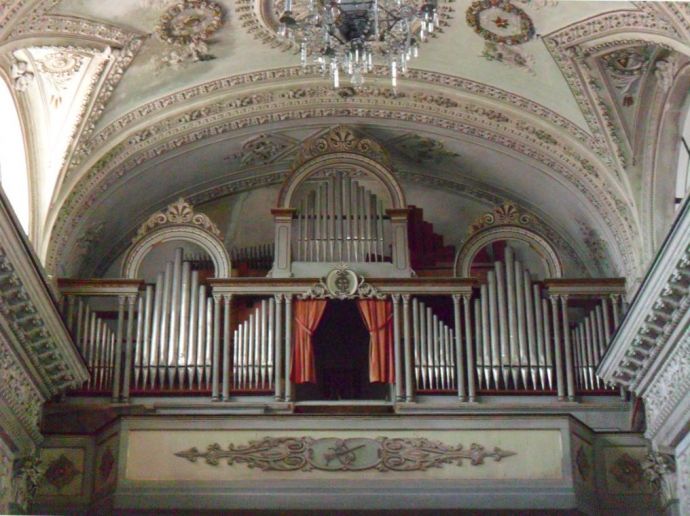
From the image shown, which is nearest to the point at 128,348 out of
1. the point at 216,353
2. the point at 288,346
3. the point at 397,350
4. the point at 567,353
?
the point at 216,353

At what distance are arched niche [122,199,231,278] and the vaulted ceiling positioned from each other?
2.24ft

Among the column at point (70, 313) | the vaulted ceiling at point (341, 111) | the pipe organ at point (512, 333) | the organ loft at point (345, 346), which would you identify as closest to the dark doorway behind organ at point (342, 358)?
the organ loft at point (345, 346)

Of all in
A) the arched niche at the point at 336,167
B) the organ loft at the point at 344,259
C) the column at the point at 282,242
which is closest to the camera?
the organ loft at the point at 344,259

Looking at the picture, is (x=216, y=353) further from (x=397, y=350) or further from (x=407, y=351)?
(x=407, y=351)

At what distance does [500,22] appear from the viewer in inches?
639

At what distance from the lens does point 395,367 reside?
17.5 meters

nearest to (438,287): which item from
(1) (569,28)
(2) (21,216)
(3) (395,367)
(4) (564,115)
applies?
(3) (395,367)

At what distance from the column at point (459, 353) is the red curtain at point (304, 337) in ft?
5.60

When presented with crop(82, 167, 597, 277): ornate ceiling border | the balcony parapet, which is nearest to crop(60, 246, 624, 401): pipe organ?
the balcony parapet

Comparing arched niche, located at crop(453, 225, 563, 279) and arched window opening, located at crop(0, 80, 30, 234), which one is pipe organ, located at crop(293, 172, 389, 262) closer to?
arched niche, located at crop(453, 225, 563, 279)

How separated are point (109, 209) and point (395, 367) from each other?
446cm

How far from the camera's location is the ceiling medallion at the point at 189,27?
16.1 metres

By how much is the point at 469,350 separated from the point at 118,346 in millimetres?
4474

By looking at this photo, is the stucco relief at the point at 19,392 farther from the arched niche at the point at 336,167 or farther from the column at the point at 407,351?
the column at the point at 407,351
